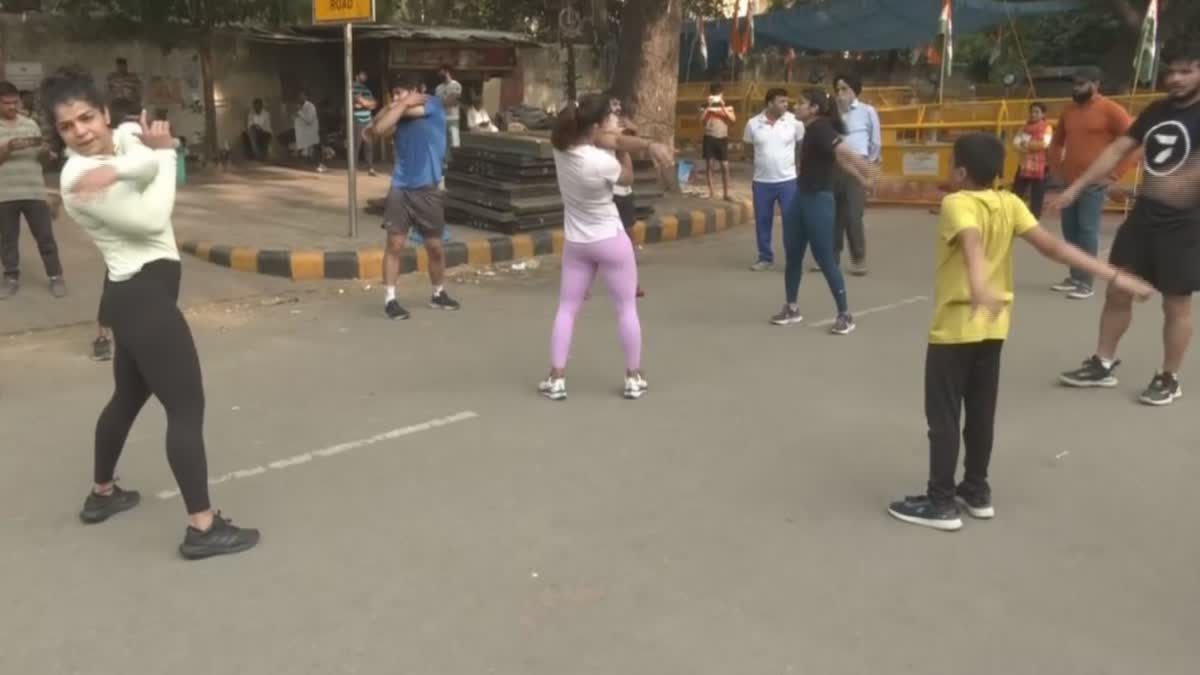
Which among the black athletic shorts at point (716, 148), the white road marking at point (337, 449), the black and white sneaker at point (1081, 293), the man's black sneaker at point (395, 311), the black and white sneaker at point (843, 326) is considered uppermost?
the black athletic shorts at point (716, 148)

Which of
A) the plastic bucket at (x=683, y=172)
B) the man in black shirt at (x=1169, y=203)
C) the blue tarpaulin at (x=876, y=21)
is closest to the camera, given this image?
the man in black shirt at (x=1169, y=203)

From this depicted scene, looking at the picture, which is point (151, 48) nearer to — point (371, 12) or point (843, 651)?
point (371, 12)

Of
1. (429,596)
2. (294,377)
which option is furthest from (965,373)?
(294,377)

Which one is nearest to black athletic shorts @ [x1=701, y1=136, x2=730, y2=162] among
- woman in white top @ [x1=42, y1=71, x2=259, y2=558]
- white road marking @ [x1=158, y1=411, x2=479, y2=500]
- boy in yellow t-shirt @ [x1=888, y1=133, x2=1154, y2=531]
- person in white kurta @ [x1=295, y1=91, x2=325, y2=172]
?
person in white kurta @ [x1=295, y1=91, x2=325, y2=172]

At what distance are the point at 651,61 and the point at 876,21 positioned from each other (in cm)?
1010

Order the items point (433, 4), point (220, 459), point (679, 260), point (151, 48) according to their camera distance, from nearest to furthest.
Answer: point (220, 459) → point (679, 260) → point (151, 48) → point (433, 4)

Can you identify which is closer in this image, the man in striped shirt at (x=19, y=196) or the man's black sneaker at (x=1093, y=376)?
the man's black sneaker at (x=1093, y=376)

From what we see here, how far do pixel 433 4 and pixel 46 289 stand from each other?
70.4 feet

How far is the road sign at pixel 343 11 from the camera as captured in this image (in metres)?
8.92

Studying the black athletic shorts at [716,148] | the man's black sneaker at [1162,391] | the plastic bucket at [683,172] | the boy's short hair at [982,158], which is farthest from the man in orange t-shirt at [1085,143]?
the plastic bucket at [683,172]

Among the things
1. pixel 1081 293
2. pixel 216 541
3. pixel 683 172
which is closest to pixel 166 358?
pixel 216 541

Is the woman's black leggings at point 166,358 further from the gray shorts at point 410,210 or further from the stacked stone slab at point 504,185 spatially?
the stacked stone slab at point 504,185

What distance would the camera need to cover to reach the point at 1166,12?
22531 mm

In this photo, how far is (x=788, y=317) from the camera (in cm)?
727
